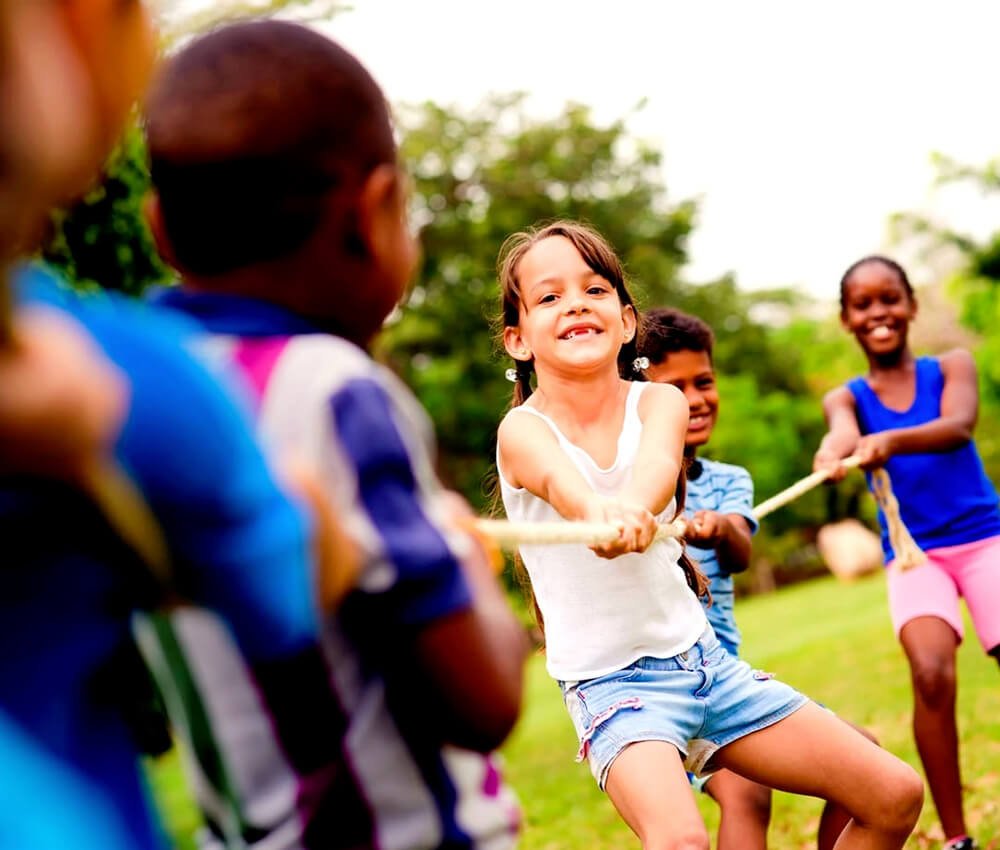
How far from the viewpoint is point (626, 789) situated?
296cm

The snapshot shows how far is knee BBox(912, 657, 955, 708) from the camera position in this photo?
4.66m

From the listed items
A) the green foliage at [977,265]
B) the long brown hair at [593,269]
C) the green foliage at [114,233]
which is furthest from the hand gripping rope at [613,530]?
the green foliage at [977,265]

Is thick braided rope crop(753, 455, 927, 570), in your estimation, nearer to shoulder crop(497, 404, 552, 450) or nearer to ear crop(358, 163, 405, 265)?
shoulder crop(497, 404, 552, 450)

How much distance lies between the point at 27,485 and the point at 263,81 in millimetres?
616

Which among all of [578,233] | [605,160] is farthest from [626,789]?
[605,160]

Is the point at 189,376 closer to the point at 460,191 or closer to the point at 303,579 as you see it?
the point at 303,579

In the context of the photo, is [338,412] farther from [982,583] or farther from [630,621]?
[982,583]

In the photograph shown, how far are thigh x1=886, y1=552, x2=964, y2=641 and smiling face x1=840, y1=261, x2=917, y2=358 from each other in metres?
0.89

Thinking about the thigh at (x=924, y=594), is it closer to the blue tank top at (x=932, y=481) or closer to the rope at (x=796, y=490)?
the blue tank top at (x=932, y=481)

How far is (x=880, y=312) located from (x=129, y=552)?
182 inches

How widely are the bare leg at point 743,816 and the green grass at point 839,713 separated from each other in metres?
1.47

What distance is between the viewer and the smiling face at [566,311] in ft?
11.1

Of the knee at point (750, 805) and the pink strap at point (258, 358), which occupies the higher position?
the pink strap at point (258, 358)

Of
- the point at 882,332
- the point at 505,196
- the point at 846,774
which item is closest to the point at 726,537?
the point at 846,774
